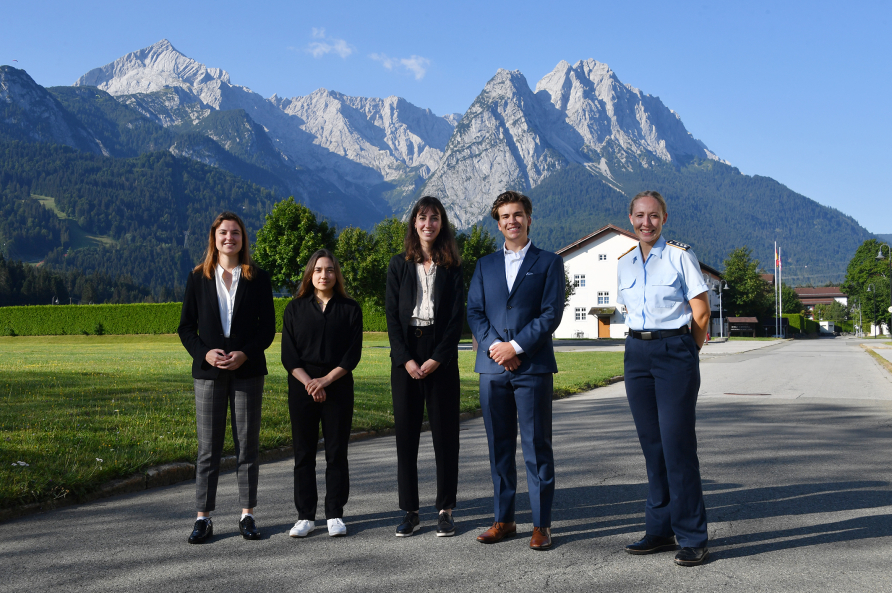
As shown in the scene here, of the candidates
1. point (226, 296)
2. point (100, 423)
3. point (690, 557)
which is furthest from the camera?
point (100, 423)

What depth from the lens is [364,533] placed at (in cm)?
456

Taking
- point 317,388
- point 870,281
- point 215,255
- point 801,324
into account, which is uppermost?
point 870,281

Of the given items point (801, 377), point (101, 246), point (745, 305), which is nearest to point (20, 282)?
point (101, 246)

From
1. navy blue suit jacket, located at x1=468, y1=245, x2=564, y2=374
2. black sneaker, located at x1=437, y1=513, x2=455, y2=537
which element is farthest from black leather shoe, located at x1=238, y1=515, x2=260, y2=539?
navy blue suit jacket, located at x1=468, y1=245, x2=564, y2=374

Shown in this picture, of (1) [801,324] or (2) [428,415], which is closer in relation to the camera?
(2) [428,415]

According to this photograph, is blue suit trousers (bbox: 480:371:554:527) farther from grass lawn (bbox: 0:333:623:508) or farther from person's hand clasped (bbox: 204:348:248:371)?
grass lawn (bbox: 0:333:623:508)

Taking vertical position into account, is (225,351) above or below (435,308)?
below

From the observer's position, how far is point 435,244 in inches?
190

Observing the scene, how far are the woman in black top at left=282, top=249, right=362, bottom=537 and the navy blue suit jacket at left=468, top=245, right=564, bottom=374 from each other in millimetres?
957

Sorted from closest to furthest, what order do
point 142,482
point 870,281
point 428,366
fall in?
Answer: 1. point 428,366
2. point 142,482
3. point 870,281

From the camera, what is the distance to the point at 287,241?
47344 millimetres

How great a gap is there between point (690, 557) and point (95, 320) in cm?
6158

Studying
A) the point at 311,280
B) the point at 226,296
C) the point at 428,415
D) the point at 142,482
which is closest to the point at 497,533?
the point at 428,415

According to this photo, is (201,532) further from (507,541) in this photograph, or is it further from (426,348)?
(507,541)
